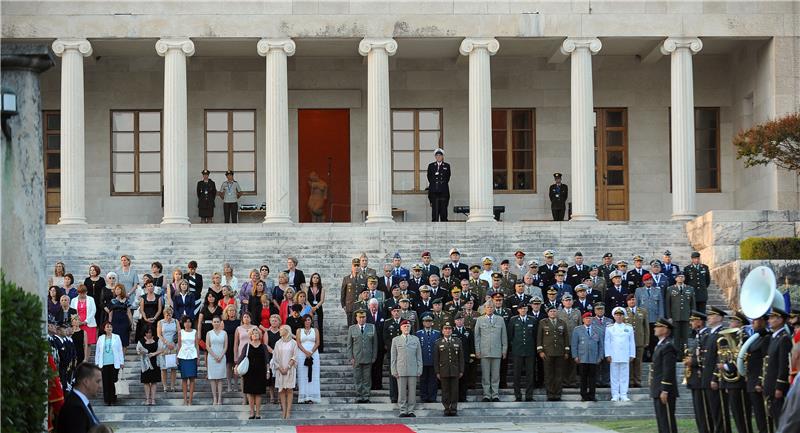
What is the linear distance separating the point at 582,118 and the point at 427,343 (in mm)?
13282

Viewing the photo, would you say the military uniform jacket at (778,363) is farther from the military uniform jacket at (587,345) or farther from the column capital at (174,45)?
the column capital at (174,45)

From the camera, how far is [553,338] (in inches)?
1030

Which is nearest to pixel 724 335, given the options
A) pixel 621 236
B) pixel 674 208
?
pixel 621 236

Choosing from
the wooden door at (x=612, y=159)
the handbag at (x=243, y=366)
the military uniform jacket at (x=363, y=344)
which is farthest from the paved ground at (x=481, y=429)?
the wooden door at (x=612, y=159)

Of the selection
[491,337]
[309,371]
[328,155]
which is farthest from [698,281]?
[328,155]

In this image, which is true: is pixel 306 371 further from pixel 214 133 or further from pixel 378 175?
pixel 214 133

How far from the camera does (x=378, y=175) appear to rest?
1470 inches

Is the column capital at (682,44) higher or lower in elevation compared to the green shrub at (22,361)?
higher

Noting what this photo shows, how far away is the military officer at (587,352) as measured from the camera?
26147 mm

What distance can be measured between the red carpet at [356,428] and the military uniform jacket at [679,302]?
6122 mm

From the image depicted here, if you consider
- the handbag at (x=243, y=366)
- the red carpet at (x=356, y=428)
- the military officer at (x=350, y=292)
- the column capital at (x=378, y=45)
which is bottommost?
the red carpet at (x=356, y=428)

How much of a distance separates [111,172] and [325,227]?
8766 millimetres

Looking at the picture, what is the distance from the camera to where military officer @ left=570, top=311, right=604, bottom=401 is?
2615 cm

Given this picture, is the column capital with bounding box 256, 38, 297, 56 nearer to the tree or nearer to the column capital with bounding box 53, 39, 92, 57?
the column capital with bounding box 53, 39, 92, 57
